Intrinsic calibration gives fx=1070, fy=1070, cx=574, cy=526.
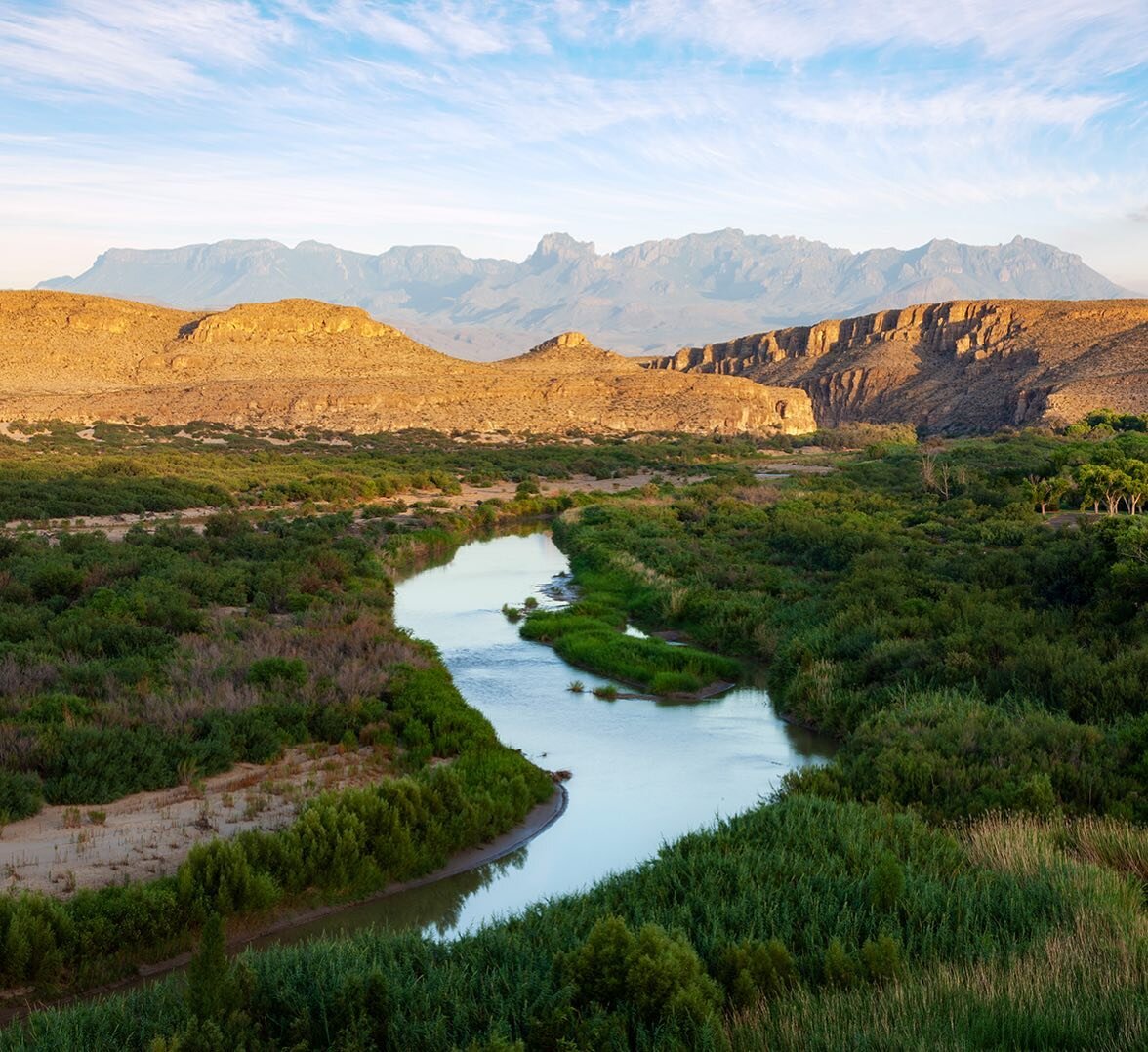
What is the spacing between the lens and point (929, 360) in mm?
120500

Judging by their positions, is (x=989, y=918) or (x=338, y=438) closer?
(x=989, y=918)

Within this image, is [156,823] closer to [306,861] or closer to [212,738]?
[306,861]

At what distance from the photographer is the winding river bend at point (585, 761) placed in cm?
977

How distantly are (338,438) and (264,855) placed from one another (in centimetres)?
6725

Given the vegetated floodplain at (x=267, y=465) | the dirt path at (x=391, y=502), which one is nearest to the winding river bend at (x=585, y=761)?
the dirt path at (x=391, y=502)

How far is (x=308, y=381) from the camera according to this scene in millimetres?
88500

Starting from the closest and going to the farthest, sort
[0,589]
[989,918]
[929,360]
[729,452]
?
[989,918] → [0,589] → [729,452] → [929,360]

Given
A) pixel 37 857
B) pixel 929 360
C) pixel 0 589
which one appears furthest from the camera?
pixel 929 360

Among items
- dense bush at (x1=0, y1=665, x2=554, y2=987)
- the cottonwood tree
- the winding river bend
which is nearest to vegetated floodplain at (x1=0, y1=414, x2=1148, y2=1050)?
the winding river bend

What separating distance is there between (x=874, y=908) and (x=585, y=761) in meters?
6.79

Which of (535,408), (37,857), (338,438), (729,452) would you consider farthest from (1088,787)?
(535,408)

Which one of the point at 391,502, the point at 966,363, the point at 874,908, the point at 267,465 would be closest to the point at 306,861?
the point at 874,908

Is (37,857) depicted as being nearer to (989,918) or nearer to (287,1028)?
(287,1028)

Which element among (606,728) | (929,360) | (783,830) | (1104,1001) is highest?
(929,360)
